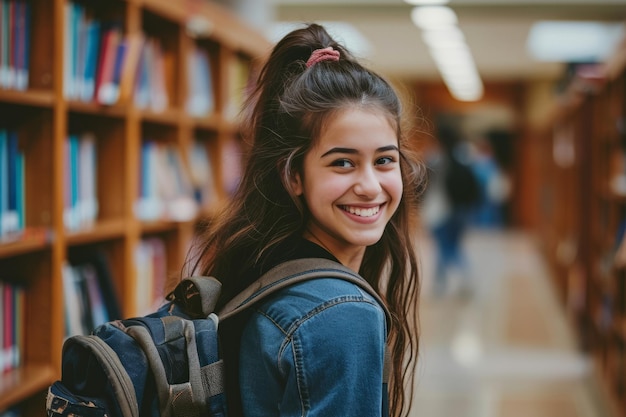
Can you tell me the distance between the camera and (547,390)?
4.46 m

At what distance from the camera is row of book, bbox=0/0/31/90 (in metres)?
2.29

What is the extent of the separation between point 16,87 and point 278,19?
18.1 feet

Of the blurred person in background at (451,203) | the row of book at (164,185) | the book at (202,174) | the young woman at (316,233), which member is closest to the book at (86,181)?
the row of book at (164,185)

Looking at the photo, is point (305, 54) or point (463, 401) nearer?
point (305, 54)

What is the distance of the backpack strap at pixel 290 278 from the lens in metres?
1.09

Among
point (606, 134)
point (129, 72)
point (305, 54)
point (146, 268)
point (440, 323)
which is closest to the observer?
point (305, 54)

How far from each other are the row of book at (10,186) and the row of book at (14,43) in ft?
0.54

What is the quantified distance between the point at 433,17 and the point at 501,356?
4068 millimetres

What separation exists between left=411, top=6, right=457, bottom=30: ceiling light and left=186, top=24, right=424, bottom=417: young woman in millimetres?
6175

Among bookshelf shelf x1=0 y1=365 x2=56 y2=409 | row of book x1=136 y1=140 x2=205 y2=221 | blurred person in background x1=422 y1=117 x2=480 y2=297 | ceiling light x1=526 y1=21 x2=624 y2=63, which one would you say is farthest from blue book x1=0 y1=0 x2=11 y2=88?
ceiling light x1=526 y1=21 x2=624 y2=63

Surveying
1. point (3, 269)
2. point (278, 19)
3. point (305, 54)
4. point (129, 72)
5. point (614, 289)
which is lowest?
point (614, 289)

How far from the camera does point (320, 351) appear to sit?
102 cm

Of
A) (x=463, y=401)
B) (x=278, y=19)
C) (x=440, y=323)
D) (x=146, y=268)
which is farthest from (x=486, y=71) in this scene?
(x=146, y=268)

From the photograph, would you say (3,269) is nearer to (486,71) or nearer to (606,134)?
(606,134)
